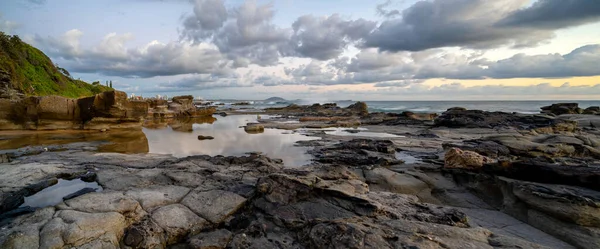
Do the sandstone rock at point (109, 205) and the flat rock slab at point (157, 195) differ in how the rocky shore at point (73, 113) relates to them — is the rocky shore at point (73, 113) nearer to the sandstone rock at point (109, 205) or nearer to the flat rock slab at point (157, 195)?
Answer: the flat rock slab at point (157, 195)

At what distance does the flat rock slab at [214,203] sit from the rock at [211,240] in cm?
34

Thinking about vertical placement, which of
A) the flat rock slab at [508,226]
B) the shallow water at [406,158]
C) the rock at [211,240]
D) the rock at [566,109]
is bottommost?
the rock at [211,240]

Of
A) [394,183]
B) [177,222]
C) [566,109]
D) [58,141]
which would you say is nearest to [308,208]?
[177,222]

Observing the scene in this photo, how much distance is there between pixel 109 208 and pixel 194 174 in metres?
2.41

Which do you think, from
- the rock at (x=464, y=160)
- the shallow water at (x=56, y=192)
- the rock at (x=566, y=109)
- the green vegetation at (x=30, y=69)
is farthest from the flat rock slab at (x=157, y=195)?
the rock at (x=566, y=109)

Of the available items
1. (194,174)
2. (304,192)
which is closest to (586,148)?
(304,192)

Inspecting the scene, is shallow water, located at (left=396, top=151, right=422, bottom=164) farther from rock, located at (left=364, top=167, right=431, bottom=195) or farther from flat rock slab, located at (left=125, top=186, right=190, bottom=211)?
flat rock slab, located at (left=125, top=186, right=190, bottom=211)

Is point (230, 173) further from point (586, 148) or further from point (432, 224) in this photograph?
point (586, 148)

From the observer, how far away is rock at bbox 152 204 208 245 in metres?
4.37

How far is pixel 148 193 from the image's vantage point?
5.30m

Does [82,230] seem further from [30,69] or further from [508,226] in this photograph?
[30,69]

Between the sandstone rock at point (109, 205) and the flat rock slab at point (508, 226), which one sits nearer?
the flat rock slab at point (508, 226)

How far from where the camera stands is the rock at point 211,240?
Answer: 13.6ft

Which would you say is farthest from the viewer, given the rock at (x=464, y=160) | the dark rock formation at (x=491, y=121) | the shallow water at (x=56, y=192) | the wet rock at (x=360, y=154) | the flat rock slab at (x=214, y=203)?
the dark rock formation at (x=491, y=121)
